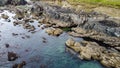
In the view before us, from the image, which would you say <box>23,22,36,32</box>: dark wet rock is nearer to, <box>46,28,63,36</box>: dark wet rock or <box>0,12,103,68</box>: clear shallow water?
<box>0,12,103,68</box>: clear shallow water

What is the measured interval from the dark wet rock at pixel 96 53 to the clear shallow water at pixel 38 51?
1.75m

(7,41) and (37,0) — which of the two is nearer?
(7,41)

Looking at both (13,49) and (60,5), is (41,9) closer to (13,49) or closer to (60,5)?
(60,5)

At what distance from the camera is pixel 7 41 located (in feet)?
191

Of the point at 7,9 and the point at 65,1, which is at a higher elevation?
the point at 65,1

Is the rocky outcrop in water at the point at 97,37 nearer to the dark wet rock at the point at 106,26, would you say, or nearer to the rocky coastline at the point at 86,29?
the rocky coastline at the point at 86,29

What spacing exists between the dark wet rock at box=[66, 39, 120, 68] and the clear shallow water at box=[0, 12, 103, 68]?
68.9 inches

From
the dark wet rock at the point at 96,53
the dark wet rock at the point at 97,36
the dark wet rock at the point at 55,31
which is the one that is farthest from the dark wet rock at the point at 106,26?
the dark wet rock at the point at 55,31

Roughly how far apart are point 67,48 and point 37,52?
8317 millimetres

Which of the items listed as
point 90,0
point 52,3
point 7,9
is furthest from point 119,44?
point 7,9

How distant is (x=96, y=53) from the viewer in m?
46.9

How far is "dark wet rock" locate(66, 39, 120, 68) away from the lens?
43588 mm

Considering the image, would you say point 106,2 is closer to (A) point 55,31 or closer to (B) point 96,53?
(A) point 55,31

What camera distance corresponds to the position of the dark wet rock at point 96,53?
43588 mm
